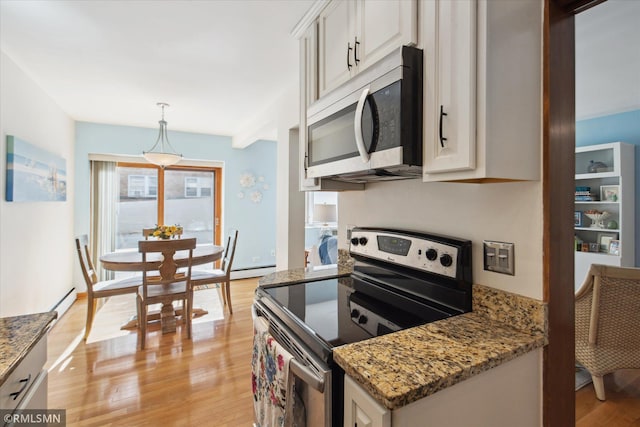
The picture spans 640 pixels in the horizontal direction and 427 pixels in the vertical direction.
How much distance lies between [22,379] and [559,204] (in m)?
1.78

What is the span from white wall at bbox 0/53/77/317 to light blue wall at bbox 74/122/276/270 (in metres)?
0.24

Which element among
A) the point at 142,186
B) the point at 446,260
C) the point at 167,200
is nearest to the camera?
the point at 446,260

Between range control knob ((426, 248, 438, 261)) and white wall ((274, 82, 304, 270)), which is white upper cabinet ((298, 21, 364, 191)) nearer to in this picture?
range control knob ((426, 248, 438, 261))

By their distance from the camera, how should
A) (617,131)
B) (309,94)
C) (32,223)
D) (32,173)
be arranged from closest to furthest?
1. (309,94)
2. (32,173)
3. (32,223)
4. (617,131)

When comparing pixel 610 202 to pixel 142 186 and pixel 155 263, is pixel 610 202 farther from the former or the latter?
pixel 142 186

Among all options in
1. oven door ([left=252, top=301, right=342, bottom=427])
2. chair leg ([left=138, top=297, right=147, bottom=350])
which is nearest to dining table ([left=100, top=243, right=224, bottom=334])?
chair leg ([left=138, top=297, right=147, bottom=350])

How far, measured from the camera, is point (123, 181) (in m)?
4.55

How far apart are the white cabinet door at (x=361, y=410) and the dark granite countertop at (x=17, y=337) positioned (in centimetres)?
87

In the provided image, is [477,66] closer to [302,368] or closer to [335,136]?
[335,136]

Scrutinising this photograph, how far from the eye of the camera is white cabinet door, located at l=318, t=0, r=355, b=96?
137 cm

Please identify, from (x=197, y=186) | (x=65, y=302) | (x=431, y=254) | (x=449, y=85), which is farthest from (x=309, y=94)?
(x=65, y=302)

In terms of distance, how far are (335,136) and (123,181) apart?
4.40 metres

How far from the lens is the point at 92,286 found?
2.89 metres

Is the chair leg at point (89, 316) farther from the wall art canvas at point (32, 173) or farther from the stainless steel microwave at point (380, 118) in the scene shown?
the stainless steel microwave at point (380, 118)
